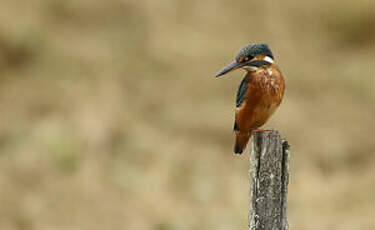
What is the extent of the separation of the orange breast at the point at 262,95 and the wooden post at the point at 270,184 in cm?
51

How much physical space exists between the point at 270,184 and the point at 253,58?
82 centimetres

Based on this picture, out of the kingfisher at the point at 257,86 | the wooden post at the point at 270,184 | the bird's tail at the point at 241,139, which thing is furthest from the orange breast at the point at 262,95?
the wooden post at the point at 270,184

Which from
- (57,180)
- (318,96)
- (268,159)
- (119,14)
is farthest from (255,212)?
(119,14)

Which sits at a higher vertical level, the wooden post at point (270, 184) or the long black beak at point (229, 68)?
the long black beak at point (229, 68)

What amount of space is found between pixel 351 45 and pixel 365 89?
1.29 m

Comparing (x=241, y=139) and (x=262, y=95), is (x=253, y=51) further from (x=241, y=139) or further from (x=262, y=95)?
(x=241, y=139)

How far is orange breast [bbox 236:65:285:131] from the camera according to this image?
16.5ft

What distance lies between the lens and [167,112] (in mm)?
13031

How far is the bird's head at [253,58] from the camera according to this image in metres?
5.00

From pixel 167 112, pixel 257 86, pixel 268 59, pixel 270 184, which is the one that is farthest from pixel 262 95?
pixel 167 112

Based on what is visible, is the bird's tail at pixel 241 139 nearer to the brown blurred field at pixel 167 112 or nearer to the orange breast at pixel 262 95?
the orange breast at pixel 262 95

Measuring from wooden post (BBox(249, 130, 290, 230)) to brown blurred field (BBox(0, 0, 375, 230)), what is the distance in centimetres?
554

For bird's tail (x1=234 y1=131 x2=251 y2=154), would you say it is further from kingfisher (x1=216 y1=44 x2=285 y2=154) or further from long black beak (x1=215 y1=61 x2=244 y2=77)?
long black beak (x1=215 y1=61 x2=244 y2=77)

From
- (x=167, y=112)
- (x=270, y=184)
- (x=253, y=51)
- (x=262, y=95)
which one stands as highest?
(x=253, y=51)
